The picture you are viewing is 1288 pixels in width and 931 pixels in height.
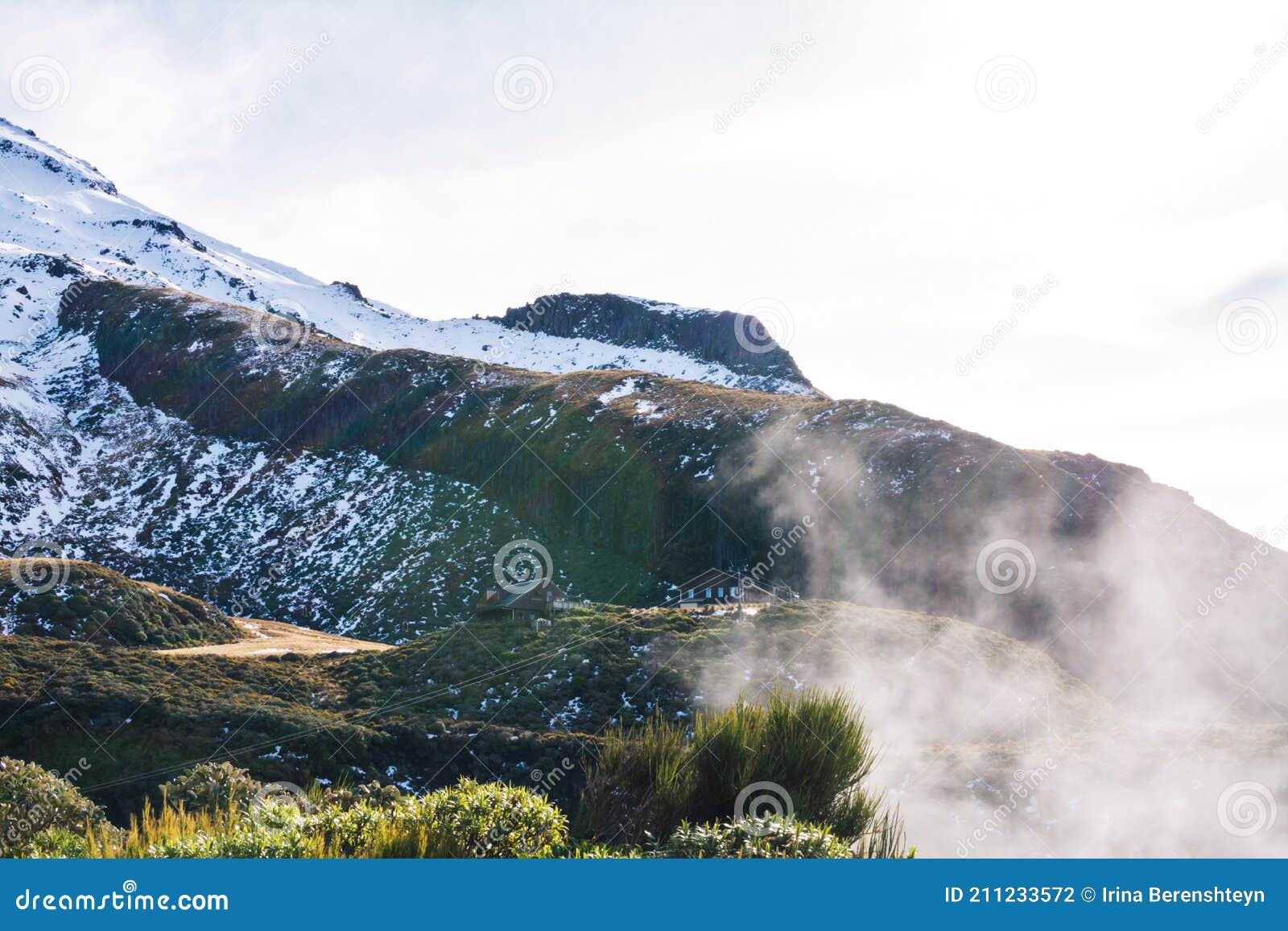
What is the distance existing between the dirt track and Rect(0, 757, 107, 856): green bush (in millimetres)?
21967

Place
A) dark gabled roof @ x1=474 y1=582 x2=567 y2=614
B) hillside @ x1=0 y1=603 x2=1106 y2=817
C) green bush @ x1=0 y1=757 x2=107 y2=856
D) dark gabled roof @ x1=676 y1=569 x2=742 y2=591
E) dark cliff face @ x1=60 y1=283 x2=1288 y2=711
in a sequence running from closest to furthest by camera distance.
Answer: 1. green bush @ x1=0 y1=757 x2=107 y2=856
2. hillside @ x1=0 y1=603 x2=1106 y2=817
3. dark gabled roof @ x1=474 y1=582 x2=567 y2=614
4. dark cliff face @ x1=60 y1=283 x2=1288 y2=711
5. dark gabled roof @ x1=676 y1=569 x2=742 y2=591

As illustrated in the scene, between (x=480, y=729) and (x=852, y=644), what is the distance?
16.6 metres

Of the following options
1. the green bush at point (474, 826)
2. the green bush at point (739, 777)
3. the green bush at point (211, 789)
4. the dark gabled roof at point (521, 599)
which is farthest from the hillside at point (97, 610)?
the green bush at point (739, 777)

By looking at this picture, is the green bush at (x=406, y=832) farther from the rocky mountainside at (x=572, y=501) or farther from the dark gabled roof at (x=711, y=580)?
the dark gabled roof at (x=711, y=580)

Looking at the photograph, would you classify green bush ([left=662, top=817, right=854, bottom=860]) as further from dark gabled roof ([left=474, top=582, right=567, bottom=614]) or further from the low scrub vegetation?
dark gabled roof ([left=474, top=582, right=567, bottom=614])

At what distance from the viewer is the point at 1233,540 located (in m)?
59.5

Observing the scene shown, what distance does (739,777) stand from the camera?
481 inches

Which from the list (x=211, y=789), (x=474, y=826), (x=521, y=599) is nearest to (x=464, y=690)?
(x=521, y=599)

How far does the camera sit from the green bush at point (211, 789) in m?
17.3

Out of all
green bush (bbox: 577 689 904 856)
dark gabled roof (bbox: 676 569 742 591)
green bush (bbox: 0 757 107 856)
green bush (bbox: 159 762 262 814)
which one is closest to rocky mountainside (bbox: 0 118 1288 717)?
dark gabled roof (bbox: 676 569 742 591)

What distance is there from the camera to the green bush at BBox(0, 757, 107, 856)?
14438mm

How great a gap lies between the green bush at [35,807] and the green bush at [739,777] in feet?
30.3

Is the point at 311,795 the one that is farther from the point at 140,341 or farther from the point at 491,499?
the point at 140,341

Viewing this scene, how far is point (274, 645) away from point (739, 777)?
1524 inches
